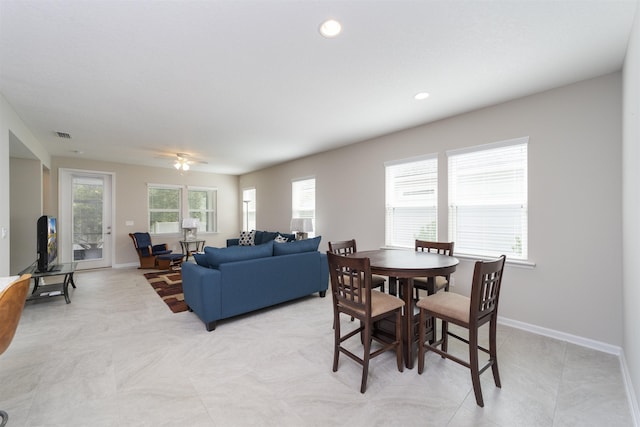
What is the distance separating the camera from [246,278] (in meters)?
3.24

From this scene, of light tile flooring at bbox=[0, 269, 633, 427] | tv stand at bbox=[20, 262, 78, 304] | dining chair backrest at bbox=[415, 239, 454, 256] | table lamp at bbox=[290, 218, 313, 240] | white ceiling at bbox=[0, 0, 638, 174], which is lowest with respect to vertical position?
light tile flooring at bbox=[0, 269, 633, 427]

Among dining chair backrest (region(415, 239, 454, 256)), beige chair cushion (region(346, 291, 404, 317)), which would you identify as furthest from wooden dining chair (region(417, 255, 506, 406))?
dining chair backrest (region(415, 239, 454, 256))

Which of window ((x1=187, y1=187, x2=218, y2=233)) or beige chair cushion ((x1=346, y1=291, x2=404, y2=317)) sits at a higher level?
window ((x1=187, y1=187, x2=218, y2=233))

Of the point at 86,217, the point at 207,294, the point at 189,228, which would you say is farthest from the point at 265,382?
the point at 86,217

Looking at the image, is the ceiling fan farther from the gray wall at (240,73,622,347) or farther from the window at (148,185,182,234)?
the gray wall at (240,73,622,347)

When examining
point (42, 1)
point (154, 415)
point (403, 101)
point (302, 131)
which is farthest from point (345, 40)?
point (154, 415)

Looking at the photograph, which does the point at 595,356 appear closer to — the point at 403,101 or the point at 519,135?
the point at 519,135

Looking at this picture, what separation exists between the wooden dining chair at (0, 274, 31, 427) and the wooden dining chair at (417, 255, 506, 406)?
2.76 meters

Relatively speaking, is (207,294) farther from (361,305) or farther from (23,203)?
(23,203)

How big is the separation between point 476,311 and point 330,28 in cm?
223

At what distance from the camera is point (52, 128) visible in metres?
4.00

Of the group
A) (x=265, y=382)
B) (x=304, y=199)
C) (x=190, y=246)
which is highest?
(x=304, y=199)

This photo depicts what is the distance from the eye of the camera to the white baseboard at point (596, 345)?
1752mm

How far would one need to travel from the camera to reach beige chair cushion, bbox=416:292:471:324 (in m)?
1.96
